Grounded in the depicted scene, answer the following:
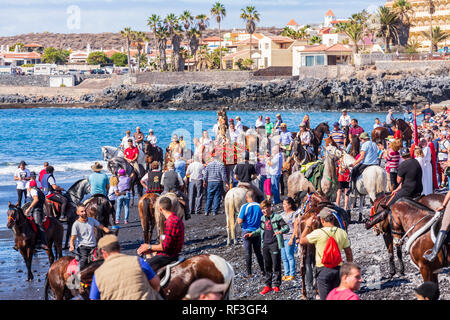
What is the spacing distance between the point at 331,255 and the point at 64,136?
6100 centimetres

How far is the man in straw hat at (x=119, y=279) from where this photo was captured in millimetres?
6504

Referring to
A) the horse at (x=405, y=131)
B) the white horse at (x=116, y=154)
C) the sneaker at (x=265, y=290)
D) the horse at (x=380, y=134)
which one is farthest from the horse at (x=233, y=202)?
the horse at (x=405, y=131)

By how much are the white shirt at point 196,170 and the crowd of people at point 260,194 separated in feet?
0.10

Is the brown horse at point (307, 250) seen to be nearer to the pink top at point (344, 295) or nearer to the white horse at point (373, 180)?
the pink top at point (344, 295)

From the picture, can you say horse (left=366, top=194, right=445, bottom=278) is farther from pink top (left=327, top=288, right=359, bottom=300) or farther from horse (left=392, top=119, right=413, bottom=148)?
horse (left=392, top=119, right=413, bottom=148)

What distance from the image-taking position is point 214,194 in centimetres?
1922

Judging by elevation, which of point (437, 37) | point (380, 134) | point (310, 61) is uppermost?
point (437, 37)

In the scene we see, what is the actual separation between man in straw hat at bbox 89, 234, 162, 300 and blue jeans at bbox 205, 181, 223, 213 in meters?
12.1

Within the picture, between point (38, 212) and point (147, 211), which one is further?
point (147, 211)

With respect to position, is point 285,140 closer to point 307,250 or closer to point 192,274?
point 307,250

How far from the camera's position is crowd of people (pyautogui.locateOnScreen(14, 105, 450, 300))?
6.86m

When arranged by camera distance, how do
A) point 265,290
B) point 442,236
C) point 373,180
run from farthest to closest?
point 373,180 < point 265,290 < point 442,236

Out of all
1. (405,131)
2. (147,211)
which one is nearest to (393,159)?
(147,211)
